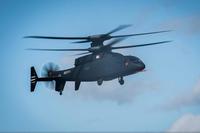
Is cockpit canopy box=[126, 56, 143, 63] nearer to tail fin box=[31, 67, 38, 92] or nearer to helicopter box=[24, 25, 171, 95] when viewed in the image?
helicopter box=[24, 25, 171, 95]

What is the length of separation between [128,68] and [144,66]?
257 centimetres

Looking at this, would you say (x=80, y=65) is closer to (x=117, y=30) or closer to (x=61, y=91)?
(x=61, y=91)

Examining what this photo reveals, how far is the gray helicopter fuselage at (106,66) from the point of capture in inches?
2445

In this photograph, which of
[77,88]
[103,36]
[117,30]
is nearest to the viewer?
[117,30]

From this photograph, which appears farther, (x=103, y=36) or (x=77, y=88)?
(x=77, y=88)

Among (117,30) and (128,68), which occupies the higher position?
(117,30)

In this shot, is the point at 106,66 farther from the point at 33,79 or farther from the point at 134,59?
the point at 33,79

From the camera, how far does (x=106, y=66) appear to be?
62281 millimetres

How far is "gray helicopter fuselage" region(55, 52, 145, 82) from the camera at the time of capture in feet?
204

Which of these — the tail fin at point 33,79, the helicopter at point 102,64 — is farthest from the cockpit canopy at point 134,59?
the tail fin at point 33,79

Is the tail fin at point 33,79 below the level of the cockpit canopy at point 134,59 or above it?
below

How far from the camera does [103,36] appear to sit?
60938 millimetres

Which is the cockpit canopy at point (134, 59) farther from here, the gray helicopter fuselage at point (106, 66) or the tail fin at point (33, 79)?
the tail fin at point (33, 79)

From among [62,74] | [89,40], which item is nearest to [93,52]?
[89,40]
